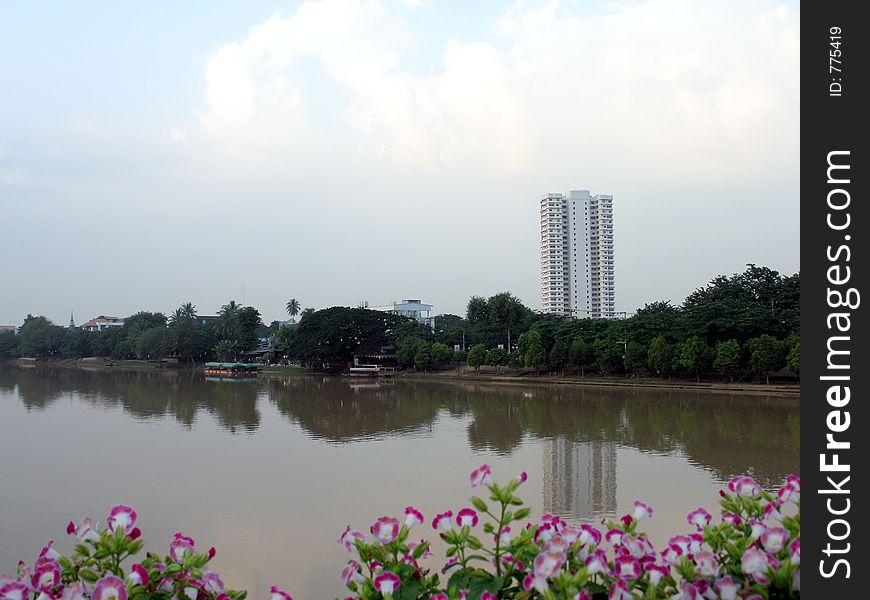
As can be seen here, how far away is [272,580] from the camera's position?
534 centimetres

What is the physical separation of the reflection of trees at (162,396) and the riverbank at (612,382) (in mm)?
9486

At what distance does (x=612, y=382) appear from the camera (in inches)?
1072

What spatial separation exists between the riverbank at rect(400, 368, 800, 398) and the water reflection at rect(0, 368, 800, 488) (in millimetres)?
1143

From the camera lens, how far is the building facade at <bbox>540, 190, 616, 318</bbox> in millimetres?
68812

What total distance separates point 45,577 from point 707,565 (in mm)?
1485

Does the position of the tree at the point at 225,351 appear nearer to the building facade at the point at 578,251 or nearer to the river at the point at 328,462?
the river at the point at 328,462

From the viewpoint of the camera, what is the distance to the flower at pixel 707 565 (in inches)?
60.5

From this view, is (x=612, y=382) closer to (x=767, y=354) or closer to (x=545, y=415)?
(x=767, y=354)

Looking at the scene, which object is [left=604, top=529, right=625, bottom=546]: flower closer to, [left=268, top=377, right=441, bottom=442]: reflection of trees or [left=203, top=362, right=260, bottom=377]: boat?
[left=268, top=377, right=441, bottom=442]: reflection of trees

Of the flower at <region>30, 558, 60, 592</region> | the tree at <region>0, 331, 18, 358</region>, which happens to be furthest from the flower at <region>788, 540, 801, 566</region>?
the tree at <region>0, 331, 18, 358</region>

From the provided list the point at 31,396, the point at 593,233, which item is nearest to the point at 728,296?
the point at 31,396

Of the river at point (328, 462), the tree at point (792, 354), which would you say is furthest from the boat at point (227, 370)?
the tree at point (792, 354)
